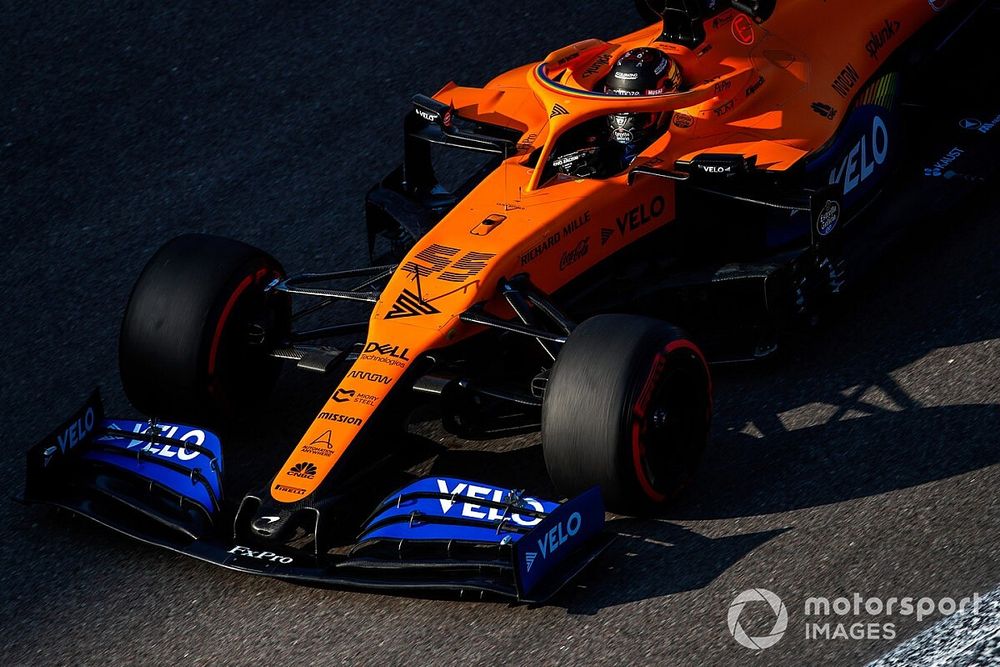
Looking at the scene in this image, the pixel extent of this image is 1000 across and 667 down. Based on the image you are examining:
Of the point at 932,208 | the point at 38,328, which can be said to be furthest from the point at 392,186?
the point at 932,208

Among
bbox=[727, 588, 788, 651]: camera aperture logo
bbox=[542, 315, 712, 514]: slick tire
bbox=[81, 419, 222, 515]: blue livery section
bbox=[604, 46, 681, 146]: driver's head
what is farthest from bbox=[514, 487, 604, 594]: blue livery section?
bbox=[604, 46, 681, 146]: driver's head

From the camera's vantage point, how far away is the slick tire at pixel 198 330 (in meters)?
6.22

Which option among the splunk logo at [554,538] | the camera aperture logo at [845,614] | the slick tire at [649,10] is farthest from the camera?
the slick tire at [649,10]

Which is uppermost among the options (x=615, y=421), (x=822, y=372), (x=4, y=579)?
(x=615, y=421)

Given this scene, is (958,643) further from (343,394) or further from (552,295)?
(343,394)

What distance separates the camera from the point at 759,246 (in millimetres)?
6684

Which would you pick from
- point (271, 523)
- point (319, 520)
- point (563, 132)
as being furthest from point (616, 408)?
point (563, 132)

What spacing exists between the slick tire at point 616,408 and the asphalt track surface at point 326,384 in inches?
11.0

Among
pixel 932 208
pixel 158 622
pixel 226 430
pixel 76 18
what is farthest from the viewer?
pixel 76 18

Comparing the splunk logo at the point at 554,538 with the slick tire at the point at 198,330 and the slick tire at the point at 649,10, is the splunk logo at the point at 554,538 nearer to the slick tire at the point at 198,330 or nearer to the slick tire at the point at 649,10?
the slick tire at the point at 198,330

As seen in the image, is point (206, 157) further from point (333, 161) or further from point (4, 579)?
point (4, 579)

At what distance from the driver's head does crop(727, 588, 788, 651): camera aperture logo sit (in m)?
2.36

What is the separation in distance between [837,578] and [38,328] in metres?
4.51

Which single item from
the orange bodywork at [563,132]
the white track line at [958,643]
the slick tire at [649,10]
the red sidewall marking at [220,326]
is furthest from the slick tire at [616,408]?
the slick tire at [649,10]
